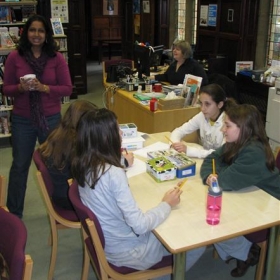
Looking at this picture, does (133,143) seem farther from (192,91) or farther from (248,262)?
(192,91)

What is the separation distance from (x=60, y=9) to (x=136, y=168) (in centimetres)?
476

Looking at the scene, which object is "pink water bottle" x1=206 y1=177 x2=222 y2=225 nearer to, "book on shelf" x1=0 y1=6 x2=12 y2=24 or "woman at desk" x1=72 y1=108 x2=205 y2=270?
"woman at desk" x1=72 y1=108 x2=205 y2=270

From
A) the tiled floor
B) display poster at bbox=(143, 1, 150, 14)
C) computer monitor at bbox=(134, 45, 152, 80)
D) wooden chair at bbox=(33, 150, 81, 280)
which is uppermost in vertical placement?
display poster at bbox=(143, 1, 150, 14)

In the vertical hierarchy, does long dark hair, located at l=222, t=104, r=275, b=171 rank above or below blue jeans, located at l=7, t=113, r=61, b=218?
above

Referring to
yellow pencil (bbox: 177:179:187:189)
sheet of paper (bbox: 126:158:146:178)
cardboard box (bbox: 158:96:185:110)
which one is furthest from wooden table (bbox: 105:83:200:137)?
yellow pencil (bbox: 177:179:187:189)

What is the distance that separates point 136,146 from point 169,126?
110cm

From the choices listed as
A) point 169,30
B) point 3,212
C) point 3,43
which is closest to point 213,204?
point 3,212

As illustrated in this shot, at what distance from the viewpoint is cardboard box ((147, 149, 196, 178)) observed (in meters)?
2.20

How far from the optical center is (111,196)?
171 centimetres

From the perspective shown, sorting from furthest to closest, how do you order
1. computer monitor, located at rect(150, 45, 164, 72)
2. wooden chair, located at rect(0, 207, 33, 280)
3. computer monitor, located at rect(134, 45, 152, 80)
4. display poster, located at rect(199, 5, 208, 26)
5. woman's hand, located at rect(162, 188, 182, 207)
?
display poster, located at rect(199, 5, 208, 26) → computer monitor, located at rect(150, 45, 164, 72) → computer monitor, located at rect(134, 45, 152, 80) → woman's hand, located at rect(162, 188, 182, 207) → wooden chair, located at rect(0, 207, 33, 280)

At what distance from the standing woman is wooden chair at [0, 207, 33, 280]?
1357 mm

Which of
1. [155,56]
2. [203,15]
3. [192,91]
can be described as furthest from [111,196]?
[203,15]

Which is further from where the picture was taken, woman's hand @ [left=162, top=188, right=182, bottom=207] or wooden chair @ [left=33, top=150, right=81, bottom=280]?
wooden chair @ [left=33, top=150, right=81, bottom=280]

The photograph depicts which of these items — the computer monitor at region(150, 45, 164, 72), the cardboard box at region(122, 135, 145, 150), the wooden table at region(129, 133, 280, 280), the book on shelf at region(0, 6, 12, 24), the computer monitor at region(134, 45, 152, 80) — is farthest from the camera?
the book on shelf at region(0, 6, 12, 24)
